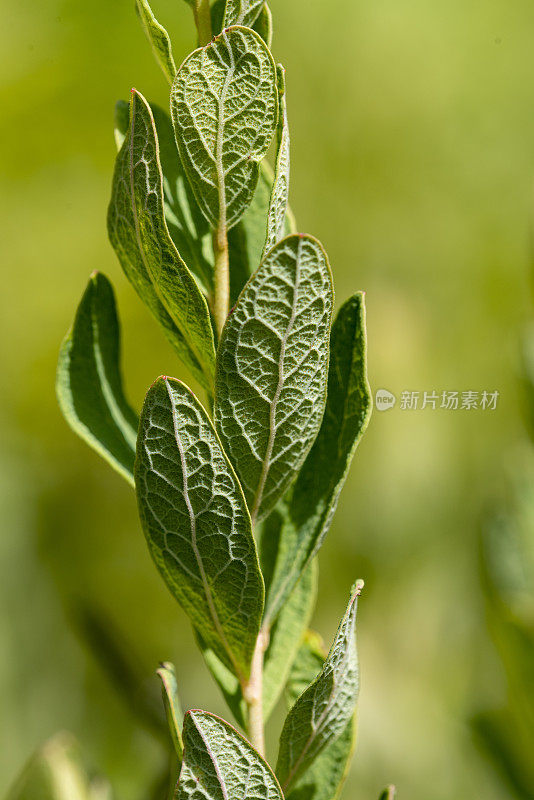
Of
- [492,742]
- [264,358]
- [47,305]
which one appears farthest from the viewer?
[47,305]

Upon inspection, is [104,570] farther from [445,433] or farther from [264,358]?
[264,358]

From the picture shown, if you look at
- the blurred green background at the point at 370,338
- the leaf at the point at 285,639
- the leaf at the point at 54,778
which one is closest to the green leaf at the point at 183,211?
the leaf at the point at 285,639

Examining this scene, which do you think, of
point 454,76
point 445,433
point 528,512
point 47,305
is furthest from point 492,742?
point 454,76

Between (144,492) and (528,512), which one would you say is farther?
(528,512)

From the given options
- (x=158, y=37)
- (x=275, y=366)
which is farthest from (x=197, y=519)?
(x=158, y=37)

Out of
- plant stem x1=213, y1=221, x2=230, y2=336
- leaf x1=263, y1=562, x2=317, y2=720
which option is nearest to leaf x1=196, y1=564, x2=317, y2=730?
leaf x1=263, y1=562, x2=317, y2=720

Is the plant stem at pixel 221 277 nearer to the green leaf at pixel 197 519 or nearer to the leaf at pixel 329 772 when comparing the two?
the green leaf at pixel 197 519
